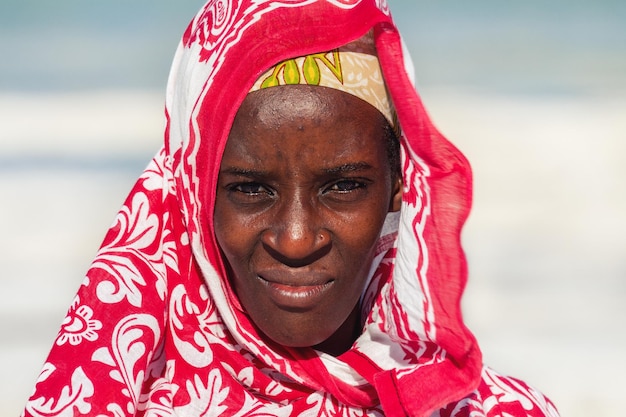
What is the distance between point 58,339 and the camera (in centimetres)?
227

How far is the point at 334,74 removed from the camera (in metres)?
2.24

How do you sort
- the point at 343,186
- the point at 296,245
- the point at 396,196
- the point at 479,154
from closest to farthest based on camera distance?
the point at 296,245 → the point at 343,186 → the point at 396,196 → the point at 479,154

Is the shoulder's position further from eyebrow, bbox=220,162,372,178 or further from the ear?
eyebrow, bbox=220,162,372,178

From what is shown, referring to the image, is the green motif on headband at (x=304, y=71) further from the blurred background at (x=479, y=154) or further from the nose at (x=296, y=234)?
the blurred background at (x=479, y=154)

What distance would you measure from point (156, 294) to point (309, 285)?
0.36 m

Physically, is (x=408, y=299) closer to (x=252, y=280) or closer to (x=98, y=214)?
(x=252, y=280)

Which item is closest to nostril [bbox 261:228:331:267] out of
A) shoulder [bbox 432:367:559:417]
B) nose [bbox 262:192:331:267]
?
nose [bbox 262:192:331:267]

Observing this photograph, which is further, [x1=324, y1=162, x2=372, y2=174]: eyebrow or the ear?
the ear

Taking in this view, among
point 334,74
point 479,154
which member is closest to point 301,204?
point 334,74

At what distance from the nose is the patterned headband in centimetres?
25

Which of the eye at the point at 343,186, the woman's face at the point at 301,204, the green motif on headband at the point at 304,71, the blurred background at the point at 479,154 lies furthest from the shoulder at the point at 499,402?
the blurred background at the point at 479,154

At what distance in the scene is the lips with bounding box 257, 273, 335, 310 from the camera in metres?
2.23

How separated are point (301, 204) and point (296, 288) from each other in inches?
7.2

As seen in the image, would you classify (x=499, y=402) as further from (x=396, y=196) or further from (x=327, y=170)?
(x=327, y=170)
